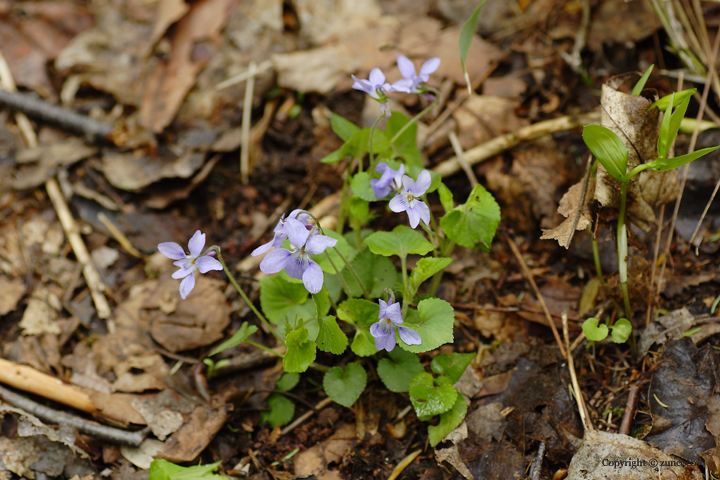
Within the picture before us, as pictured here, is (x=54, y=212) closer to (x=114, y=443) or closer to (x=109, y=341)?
(x=109, y=341)

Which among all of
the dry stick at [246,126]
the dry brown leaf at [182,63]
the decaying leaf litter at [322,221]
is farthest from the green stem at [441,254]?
the dry brown leaf at [182,63]

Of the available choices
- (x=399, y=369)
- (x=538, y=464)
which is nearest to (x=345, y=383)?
(x=399, y=369)

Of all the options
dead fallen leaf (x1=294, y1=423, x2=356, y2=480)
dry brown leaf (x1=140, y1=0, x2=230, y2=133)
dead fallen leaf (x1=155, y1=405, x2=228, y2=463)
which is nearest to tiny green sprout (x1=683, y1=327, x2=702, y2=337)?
dead fallen leaf (x1=294, y1=423, x2=356, y2=480)

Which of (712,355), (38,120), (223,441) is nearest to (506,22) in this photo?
(712,355)

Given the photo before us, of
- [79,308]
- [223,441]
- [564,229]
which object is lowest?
[223,441]

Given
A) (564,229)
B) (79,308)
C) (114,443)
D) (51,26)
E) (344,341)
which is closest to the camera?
(344,341)
